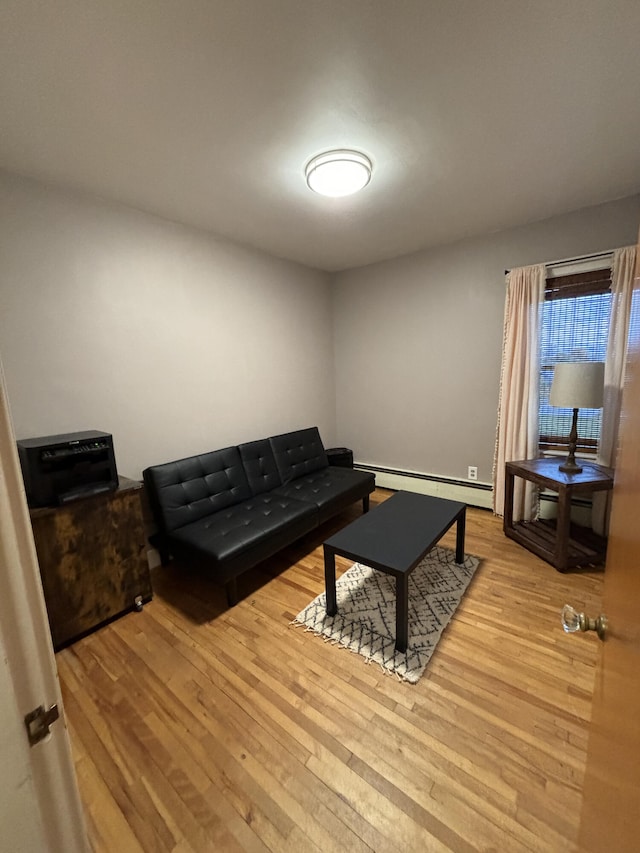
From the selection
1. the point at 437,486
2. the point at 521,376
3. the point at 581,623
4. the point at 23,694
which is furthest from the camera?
the point at 437,486

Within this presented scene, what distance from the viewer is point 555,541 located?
8.02 feet

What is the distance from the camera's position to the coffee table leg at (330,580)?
6.20 ft

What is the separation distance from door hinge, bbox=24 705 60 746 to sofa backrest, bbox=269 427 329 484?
2.61m

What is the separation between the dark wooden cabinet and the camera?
1.71 meters

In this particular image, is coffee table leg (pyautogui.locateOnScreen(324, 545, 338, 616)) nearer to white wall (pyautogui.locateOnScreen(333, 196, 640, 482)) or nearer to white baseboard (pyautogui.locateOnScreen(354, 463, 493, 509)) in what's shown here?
white baseboard (pyautogui.locateOnScreen(354, 463, 493, 509))

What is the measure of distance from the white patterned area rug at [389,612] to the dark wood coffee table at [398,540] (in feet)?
0.25

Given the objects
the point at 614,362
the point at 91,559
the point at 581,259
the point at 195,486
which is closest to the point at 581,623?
the point at 91,559

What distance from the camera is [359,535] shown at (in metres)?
1.99

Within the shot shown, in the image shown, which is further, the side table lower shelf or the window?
the window

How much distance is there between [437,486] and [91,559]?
9.68 feet

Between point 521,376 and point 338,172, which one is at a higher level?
point 338,172

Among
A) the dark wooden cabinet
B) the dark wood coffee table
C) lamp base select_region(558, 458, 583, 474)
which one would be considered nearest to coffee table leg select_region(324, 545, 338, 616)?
the dark wood coffee table

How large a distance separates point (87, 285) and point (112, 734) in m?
2.31

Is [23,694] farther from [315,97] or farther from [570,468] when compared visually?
[570,468]
